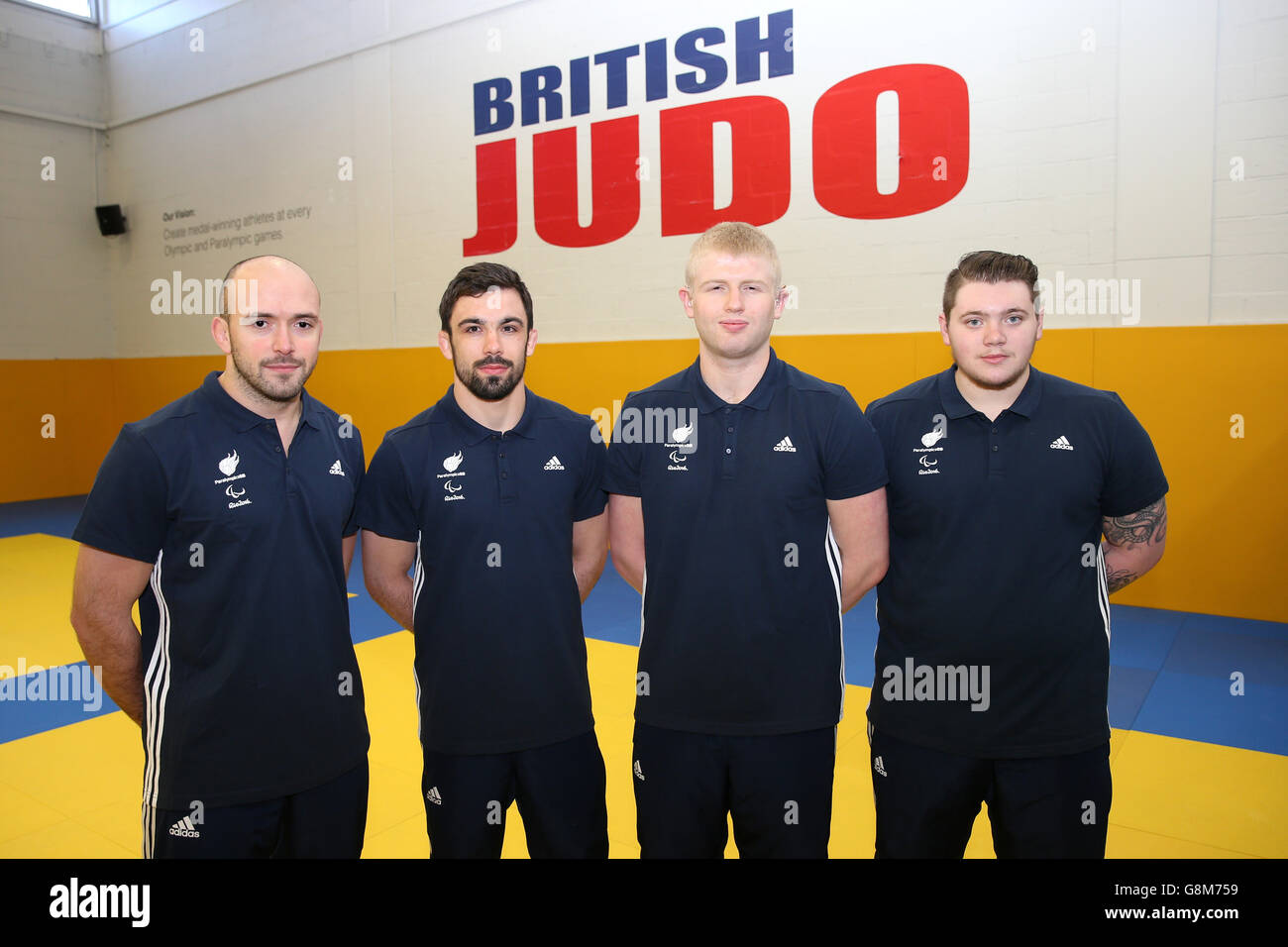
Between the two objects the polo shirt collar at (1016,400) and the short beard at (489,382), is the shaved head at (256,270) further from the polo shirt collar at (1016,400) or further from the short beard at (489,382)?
the polo shirt collar at (1016,400)

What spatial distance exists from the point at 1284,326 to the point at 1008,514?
4655 millimetres

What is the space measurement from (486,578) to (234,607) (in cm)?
60

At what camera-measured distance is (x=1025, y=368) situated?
2.41 meters

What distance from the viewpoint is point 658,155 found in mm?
7941

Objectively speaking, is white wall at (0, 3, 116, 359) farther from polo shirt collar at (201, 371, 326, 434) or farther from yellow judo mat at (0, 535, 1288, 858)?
polo shirt collar at (201, 371, 326, 434)

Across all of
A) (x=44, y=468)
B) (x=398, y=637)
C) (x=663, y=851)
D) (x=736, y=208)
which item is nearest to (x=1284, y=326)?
(x=736, y=208)

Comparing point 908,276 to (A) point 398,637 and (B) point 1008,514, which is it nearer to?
(A) point 398,637

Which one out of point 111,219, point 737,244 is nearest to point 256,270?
point 737,244

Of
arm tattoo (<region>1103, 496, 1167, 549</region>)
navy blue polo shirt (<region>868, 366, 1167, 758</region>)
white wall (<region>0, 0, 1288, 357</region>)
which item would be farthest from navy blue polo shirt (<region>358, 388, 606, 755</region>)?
white wall (<region>0, 0, 1288, 357</region>)

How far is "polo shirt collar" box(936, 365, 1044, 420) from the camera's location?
234 centimetres

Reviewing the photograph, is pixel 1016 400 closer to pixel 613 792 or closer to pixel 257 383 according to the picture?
pixel 257 383

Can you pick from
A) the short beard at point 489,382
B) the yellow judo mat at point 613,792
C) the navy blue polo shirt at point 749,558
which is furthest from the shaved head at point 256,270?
the yellow judo mat at point 613,792

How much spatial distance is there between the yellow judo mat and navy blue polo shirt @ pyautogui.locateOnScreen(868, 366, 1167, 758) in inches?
49.8

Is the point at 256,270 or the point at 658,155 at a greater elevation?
the point at 658,155
